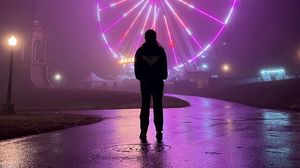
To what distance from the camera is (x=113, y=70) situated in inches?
3984

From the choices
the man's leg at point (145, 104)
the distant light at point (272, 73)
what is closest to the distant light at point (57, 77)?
the distant light at point (272, 73)

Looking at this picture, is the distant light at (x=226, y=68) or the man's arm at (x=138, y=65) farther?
the distant light at (x=226, y=68)

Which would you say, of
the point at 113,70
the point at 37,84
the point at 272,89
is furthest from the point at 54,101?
the point at 113,70

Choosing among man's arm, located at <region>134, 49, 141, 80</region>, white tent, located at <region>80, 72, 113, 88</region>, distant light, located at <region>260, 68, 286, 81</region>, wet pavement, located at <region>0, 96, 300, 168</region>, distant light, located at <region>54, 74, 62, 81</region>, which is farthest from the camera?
white tent, located at <region>80, 72, 113, 88</region>

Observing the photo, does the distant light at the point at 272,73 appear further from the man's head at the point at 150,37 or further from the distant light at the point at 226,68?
the man's head at the point at 150,37

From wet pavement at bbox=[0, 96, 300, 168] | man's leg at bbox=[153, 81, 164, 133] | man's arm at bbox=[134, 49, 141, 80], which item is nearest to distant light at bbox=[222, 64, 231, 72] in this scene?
wet pavement at bbox=[0, 96, 300, 168]

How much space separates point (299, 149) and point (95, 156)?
2.97 metres

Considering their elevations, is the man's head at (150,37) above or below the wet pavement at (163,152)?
above

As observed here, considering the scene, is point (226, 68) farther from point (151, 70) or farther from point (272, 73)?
point (151, 70)

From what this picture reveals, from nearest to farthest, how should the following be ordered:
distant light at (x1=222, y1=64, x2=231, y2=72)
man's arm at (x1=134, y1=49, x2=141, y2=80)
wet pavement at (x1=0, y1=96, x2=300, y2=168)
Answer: wet pavement at (x1=0, y1=96, x2=300, y2=168), man's arm at (x1=134, y1=49, x2=141, y2=80), distant light at (x1=222, y1=64, x2=231, y2=72)

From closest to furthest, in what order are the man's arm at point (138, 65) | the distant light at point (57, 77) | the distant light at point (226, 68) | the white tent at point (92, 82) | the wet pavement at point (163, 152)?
the wet pavement at point (163, 152) → the man's arm at point (138, 65) → the distant light at point (57, 77) → the white tent at point (92, 82) → the distant light at point (226, 68)

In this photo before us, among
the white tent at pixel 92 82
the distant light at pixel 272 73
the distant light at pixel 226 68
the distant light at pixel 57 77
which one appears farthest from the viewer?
the distant light at pixel 226 68

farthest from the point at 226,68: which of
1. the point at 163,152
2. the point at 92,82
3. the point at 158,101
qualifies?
the point at 163,152

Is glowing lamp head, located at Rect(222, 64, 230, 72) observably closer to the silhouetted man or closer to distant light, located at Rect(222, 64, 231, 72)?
distant light, located at Rect(222, 64, 231, 72)
